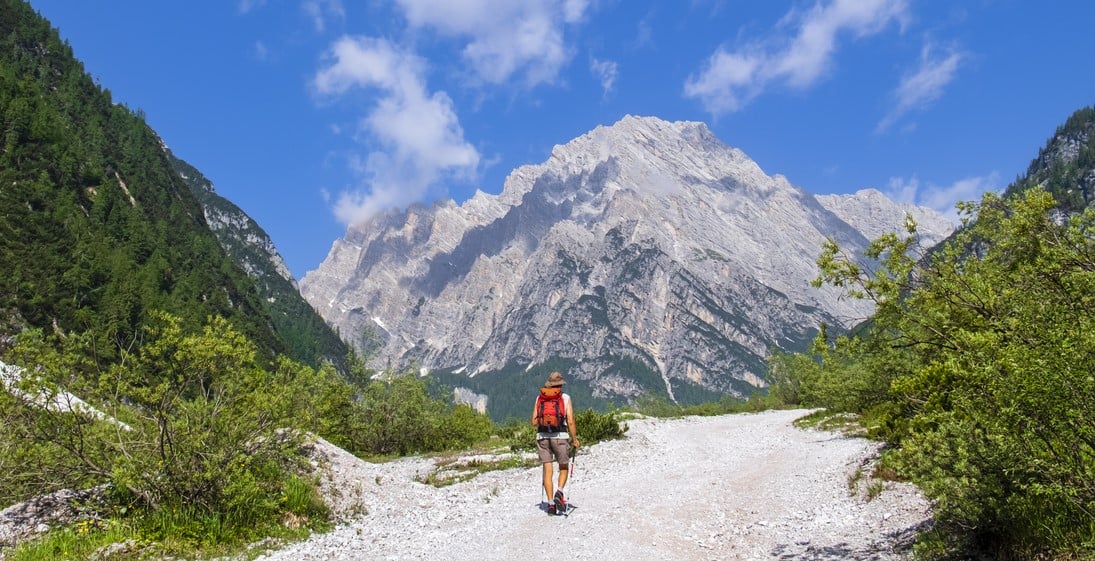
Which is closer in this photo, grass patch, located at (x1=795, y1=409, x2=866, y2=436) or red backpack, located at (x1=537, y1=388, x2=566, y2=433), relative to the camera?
red backpack, located at (x1=537, y1=388, x2=566, y2=433)

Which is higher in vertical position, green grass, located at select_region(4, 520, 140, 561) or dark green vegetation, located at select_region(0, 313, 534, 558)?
dark green vegetation, located at select_region(0, 313, 534, 558)

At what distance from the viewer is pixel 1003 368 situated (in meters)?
7.29

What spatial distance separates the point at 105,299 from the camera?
9062cm

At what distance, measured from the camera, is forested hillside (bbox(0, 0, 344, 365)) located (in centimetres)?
8450

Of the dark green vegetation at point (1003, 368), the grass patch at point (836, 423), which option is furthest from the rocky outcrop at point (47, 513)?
the grass patch at point (836, 423)

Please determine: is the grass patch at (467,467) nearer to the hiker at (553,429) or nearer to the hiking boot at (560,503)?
the hiker at (553,429)

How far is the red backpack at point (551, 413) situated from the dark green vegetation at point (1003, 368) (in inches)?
238

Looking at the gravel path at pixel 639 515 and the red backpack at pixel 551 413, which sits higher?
the red backpack at pixel 551 413

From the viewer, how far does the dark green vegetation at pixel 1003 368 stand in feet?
21.5

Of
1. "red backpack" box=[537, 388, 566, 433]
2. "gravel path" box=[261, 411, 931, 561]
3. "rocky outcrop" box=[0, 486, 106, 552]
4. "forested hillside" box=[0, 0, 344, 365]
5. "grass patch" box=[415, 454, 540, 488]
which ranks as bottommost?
"gravel path" box=[261, 411, 931, 561]

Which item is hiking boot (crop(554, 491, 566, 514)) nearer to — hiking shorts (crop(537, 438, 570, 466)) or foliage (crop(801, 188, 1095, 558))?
hiking shorts (crop(537, 438, 570, 466))

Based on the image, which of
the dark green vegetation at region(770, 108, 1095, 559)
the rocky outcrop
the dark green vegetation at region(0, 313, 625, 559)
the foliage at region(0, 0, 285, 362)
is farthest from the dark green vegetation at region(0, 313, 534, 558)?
the foliage at region(0, 0, 285, 362)

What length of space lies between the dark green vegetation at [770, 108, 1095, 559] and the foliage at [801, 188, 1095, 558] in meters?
0.02

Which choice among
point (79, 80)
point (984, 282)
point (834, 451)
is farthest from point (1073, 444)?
point (79, 80)
